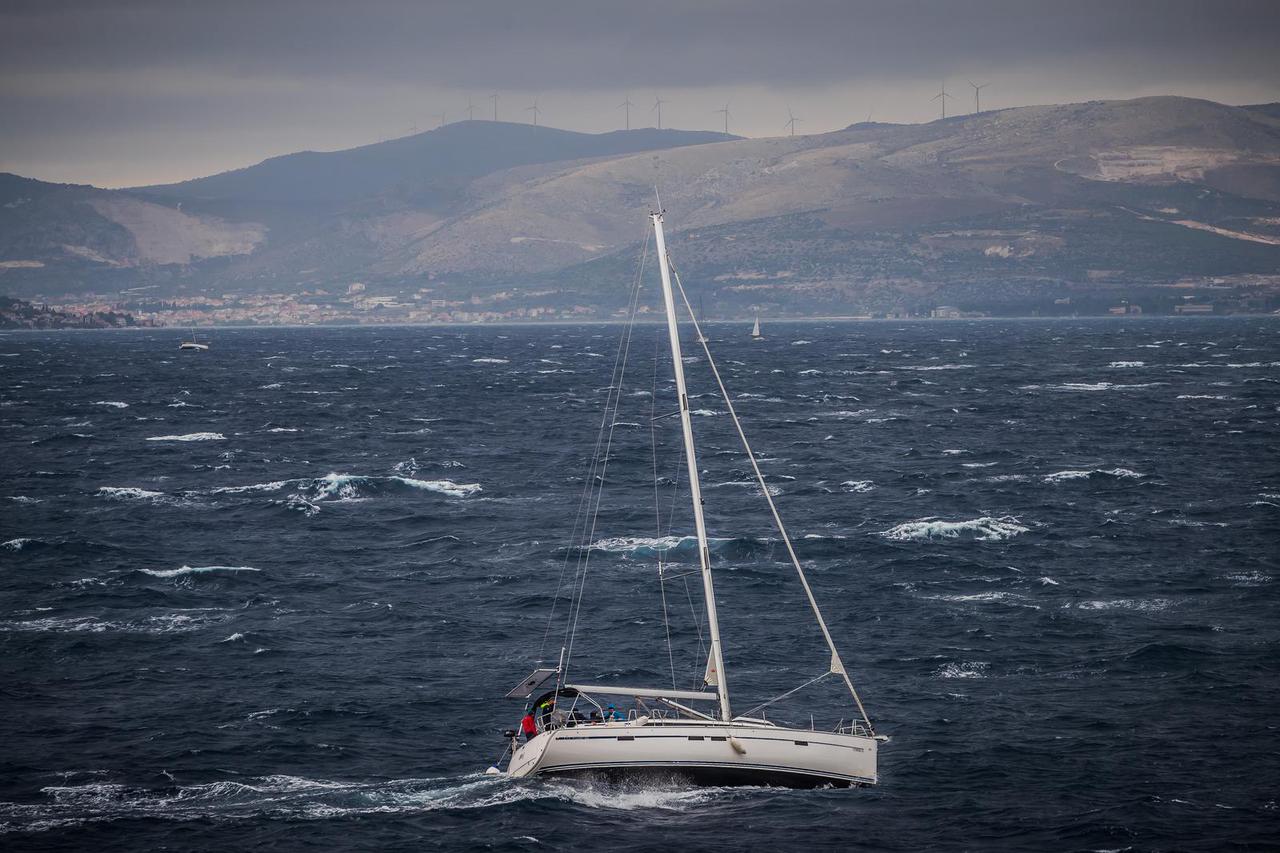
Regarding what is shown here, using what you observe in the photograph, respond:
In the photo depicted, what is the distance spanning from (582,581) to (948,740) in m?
28.4

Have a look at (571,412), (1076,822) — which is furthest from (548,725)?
(571,412)

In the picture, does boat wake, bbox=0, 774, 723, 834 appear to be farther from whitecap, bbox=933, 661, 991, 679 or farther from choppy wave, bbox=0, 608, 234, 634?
choppy wave, bbox=0, 608, 234, 634

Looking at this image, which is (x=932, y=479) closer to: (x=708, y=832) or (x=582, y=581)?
(x=582, y=581)

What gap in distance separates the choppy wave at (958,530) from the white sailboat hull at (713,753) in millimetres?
40117

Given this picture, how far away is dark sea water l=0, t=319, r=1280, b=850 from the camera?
143 ft

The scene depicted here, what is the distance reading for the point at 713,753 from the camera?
4369 centimetres

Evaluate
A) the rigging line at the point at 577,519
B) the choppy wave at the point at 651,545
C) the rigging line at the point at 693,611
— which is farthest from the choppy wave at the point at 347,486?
the choppy wave at the point at 651,545

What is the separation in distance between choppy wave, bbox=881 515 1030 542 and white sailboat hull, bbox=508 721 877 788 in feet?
132

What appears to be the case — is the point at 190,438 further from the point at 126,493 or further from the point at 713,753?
the point at 713,753

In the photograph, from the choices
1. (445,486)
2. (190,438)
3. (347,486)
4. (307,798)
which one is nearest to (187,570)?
(347,486)

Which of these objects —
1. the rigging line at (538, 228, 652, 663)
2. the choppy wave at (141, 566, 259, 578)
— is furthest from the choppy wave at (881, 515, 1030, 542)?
the choppy wave at (141, 566, 259, 578)

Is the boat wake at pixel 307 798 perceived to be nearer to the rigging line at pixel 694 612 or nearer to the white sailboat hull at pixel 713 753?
the white sailboat hull at pixel 713 753

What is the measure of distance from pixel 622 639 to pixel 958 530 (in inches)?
1147

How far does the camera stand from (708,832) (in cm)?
4178
